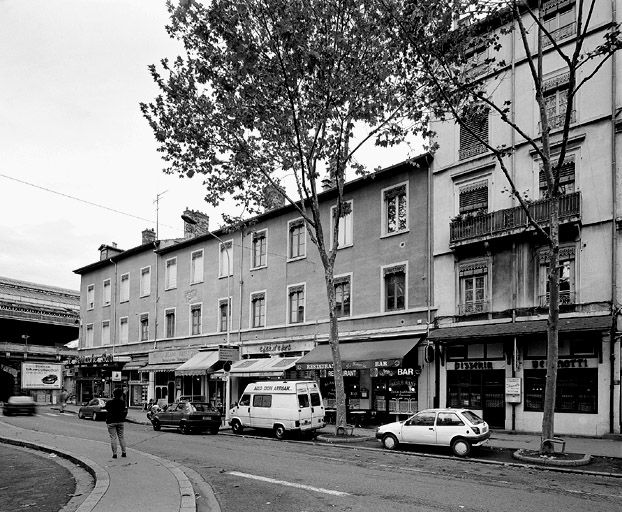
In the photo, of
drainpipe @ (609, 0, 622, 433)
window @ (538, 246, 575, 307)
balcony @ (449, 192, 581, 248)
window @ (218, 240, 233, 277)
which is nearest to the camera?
drainpipe @ (609, 0, 622, 433)

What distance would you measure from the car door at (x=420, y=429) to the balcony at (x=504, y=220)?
25.6ft

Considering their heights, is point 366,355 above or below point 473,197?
below

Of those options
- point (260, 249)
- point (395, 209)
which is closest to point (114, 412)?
point (395, 209)

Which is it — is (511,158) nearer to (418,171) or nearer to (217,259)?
(418,171)

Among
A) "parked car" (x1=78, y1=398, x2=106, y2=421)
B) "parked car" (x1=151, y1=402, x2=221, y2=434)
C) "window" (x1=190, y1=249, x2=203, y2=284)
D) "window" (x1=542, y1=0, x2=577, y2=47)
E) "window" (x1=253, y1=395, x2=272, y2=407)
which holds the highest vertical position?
"window" (x1=542, y1=0, x2=577, y2=47)

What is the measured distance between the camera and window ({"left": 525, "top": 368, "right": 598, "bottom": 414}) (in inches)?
762

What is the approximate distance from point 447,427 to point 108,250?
39.3 m

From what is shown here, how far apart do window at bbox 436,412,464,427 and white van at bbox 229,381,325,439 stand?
626cm

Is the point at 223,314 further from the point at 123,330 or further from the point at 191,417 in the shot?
the point at 123,330

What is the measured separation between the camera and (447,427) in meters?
16.6

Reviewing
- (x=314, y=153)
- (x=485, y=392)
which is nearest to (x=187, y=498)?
(x=314, y=153)

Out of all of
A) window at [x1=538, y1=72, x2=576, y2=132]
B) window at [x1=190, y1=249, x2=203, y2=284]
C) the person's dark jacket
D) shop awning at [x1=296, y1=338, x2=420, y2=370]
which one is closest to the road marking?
the person's dark jacket

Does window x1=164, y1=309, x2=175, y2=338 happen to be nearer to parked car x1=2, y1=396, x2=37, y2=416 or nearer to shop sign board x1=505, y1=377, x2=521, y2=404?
parked car x1=2, y1=396, x2=37, y2=416

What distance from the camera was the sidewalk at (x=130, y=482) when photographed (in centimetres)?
891
